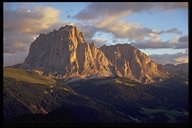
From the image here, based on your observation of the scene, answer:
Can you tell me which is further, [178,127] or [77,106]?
[77,106]

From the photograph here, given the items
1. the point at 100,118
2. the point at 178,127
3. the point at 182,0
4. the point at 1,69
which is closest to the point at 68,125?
the point at 1,69

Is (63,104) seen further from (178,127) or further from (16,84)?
(178,127)

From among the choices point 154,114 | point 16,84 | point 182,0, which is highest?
point 182,0

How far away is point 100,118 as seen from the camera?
148375mm

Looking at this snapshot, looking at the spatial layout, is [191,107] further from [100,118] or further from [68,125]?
[100,118]

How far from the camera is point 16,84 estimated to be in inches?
7707

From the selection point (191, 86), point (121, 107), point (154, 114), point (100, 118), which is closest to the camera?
point (191, 86)

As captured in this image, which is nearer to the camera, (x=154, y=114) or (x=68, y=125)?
(x=68, y=125)

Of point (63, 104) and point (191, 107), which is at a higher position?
point (191, 107)

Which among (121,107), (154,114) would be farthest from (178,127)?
(121,107)

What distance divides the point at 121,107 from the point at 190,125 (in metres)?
186

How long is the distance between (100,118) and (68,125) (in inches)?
5663

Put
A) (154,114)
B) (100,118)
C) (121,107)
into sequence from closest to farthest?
(100,118) < (154,114) < (121,107)

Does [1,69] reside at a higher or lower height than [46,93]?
higher
